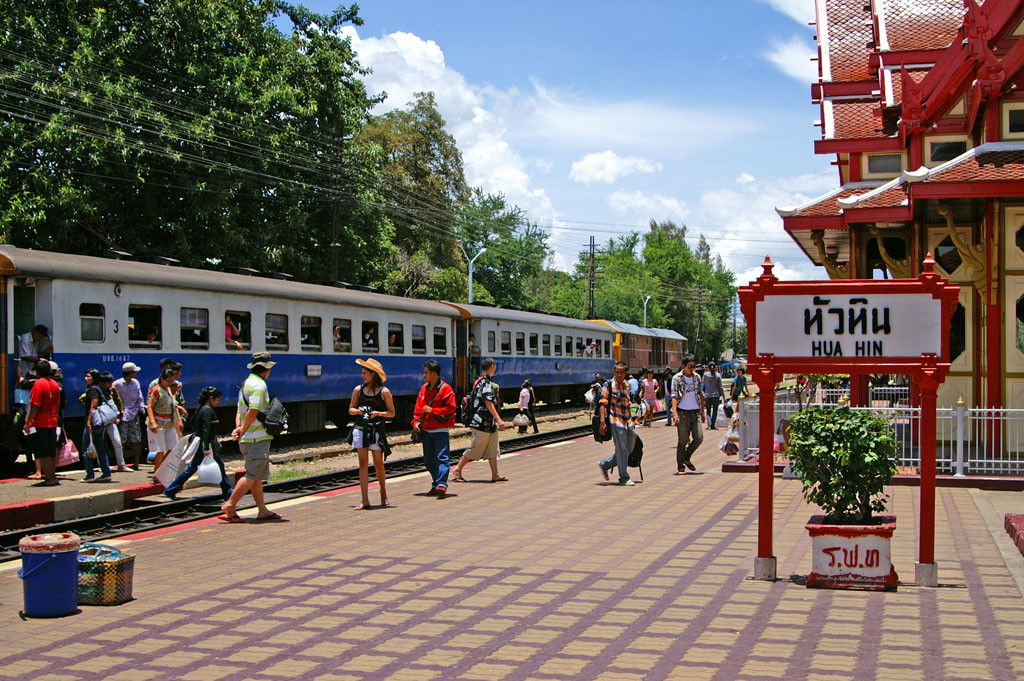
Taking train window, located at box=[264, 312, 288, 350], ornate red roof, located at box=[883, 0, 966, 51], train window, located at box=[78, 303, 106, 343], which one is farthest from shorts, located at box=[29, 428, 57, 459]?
ornate red roof, located at box=[883, 0, 966, 51]

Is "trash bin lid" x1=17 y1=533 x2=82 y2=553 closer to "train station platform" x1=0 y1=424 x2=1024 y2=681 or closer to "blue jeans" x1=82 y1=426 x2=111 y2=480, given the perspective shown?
"train station platform" x1=0 y1=424 x2=1024 y2=681

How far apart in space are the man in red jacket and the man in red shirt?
4.56m

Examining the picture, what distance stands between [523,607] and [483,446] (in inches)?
286

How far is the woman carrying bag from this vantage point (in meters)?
12.2

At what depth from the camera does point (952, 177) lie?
47.0 ft

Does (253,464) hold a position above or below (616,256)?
below

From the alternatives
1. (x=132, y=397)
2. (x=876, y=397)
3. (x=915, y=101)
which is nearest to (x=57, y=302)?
(x=132, y=397)

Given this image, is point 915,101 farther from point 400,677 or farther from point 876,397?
point 400,677

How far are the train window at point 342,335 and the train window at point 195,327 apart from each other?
158 inches

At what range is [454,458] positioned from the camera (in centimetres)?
1886

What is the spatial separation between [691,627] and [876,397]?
1494 centimetres

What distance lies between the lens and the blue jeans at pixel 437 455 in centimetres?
1298

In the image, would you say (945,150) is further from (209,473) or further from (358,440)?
(209,473)

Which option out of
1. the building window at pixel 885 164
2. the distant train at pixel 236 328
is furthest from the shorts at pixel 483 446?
the building window at pixel 885 164
